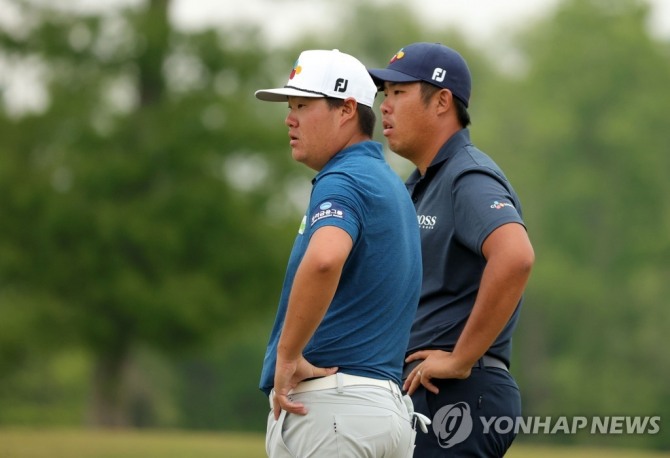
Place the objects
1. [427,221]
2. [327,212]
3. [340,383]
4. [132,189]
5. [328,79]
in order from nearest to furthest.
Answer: [327,212] → [340,383] → [328,79] → [427,221] → [132,189]

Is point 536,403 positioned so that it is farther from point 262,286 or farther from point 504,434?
point 504,434

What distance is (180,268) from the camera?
2747 cm

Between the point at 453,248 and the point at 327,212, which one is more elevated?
the point at 327,212

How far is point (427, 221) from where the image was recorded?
499 cm

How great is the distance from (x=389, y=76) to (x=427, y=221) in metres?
0.61

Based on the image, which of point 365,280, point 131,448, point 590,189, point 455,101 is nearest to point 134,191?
point 131,448

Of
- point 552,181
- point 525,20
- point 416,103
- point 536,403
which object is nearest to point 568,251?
point 552,181

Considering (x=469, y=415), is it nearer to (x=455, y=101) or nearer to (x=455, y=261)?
(x=455, y=261)

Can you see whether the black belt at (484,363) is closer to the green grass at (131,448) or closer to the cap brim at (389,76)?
the cap brim at (389,76)

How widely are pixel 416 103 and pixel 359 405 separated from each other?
1.52m

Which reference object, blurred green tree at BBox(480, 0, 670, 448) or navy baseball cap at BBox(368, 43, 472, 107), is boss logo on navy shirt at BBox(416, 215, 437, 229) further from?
blurred green tree at BBox(480, 0, 670, 448)

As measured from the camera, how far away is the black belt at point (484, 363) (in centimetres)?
495
